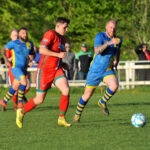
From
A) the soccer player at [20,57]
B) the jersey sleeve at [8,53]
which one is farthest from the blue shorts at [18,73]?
the jersey sleeve at [8,53]

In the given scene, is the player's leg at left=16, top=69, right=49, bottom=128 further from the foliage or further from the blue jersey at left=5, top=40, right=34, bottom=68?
the foliage

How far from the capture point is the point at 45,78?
855cm

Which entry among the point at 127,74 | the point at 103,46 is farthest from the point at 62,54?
the point at 127,74

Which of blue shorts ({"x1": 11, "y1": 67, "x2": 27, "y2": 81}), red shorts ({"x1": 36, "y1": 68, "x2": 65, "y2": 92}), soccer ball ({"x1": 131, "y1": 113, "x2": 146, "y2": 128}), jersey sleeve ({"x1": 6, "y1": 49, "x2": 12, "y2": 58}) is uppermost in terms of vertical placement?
jersey sleeve ({"x1": 6, "y1": 49, "x2": 12, "y2": 58})

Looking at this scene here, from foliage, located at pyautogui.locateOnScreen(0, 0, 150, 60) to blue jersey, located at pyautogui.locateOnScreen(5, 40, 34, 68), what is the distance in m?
16.6

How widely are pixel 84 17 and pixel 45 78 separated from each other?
1989 cm

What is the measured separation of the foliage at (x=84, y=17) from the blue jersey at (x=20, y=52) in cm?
1660

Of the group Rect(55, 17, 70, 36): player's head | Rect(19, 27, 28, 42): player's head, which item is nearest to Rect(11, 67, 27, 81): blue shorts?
Rect(19, 27, 28, 42): player's head

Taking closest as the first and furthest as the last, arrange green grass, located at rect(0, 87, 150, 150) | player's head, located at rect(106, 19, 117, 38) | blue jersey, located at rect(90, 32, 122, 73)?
green grass, located at rect(0, 87, 150, 150) < player's head, located at rect(106, 19, 117, 38) < blue jersey, located at rect(90, 32, 122, 73)

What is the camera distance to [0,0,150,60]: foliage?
92.0ft

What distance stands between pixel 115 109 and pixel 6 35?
19690mm

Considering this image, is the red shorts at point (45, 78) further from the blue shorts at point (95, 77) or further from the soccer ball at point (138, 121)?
the soccer ball at point (138, 121)

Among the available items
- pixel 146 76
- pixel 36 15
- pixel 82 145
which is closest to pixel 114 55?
pixel 82 145

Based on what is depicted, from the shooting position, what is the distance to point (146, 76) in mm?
18938
